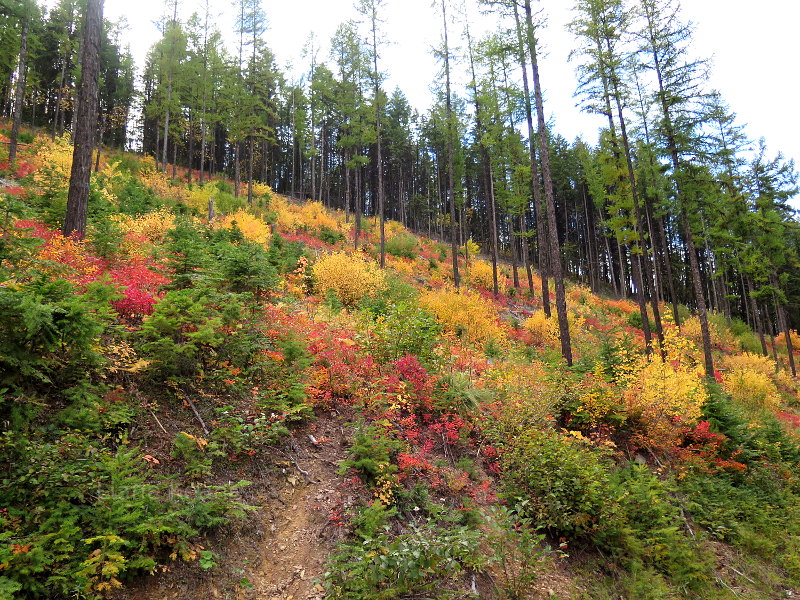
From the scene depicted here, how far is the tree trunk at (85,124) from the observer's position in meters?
7.98

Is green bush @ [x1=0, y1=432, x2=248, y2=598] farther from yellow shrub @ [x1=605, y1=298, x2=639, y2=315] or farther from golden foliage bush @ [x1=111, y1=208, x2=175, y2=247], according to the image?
yellow shrub @ [x1=605, y1=298, x2=639, y2=315]

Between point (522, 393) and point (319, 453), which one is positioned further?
point (522, 393)

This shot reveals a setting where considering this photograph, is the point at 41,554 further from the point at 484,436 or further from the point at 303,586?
the point at 484,436

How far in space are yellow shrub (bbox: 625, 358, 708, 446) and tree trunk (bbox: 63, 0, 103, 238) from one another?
1290 cm

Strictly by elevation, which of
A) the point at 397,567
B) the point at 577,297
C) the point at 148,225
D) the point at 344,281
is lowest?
the point at 397,567

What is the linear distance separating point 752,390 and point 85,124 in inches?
984

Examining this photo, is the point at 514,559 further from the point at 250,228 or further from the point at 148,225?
the point at 250,228

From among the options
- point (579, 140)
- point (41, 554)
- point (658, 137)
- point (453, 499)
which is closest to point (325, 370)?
point (453, 499)

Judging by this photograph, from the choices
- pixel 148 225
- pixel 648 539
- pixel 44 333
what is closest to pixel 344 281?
pixel 148 225

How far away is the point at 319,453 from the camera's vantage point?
19.1 feet

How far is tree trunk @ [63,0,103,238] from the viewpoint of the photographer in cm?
798

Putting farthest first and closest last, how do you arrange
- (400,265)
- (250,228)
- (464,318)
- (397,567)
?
1. (400,265)
2. (250,228)
3. (464,318)
4. (397,567)

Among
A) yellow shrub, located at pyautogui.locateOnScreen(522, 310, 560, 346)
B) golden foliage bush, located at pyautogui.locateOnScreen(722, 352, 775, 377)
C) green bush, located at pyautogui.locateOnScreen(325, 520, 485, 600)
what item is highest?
yellow shrub, located at pyautogui.locateOnScreen(522, 310, 560, 346)

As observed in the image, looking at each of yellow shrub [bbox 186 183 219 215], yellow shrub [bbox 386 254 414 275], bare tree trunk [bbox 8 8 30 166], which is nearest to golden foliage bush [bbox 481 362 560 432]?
yellow shrub [bbox 386 254 414 275]
